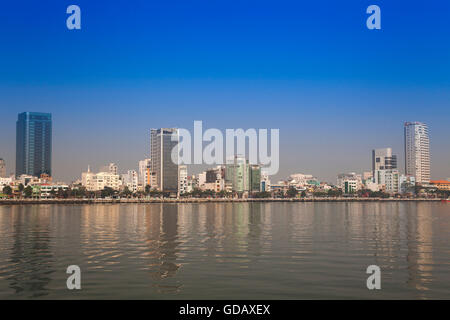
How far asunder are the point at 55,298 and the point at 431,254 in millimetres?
21891

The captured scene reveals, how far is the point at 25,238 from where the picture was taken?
3706 centimetres

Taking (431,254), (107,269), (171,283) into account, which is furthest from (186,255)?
(431,254)

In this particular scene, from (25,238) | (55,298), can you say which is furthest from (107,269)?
(25,238)

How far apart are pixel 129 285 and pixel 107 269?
403 cm
